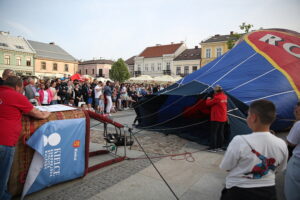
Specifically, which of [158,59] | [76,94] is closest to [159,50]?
[158,59]

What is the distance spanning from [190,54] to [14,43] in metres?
32.7

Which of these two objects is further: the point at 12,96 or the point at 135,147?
the point at 135,147

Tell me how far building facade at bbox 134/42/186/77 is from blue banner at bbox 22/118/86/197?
43.3m

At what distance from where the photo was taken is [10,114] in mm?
2439

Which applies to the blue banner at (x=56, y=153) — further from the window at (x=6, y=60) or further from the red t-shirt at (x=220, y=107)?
the window at (x=6, y=60)

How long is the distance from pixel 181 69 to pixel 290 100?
39.6 meters

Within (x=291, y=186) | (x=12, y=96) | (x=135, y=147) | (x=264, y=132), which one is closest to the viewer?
(x=264, y=132)

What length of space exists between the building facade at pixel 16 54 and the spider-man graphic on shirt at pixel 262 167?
36.1 m

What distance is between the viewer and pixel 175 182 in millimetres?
3469

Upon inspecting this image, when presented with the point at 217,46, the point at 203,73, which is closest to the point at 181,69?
the point at 217,46

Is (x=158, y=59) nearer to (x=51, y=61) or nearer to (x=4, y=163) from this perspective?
(x=51, y=61)

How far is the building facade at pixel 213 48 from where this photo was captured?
39531 millimetres

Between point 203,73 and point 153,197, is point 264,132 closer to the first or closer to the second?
point 153,197

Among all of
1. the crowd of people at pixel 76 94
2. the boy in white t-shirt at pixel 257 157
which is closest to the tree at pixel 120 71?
the crowd of people at pixel 76 94
